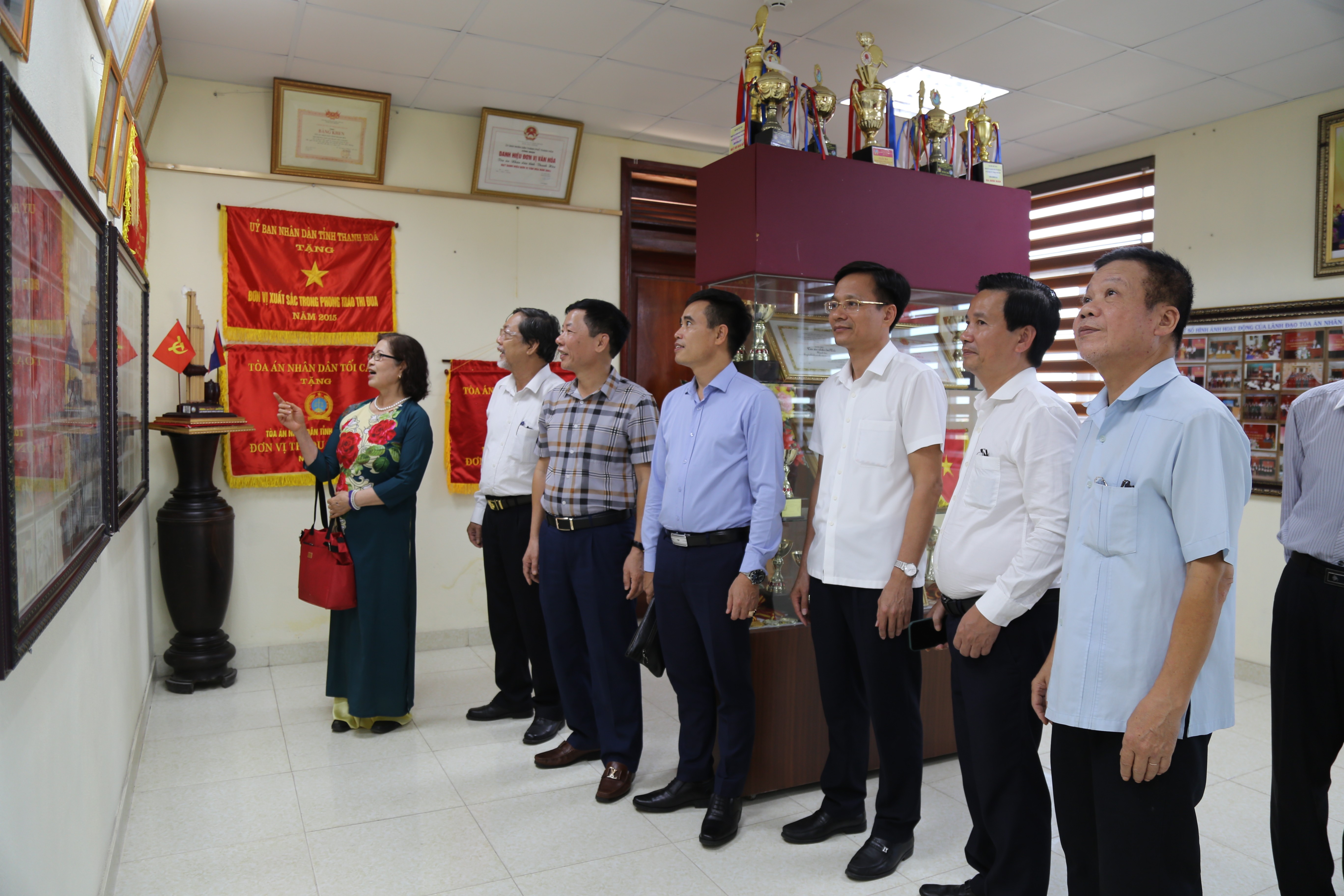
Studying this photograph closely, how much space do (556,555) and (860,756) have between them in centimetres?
123

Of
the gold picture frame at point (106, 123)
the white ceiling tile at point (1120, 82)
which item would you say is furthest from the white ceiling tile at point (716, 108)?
the gold picture frame at point (106, 123)

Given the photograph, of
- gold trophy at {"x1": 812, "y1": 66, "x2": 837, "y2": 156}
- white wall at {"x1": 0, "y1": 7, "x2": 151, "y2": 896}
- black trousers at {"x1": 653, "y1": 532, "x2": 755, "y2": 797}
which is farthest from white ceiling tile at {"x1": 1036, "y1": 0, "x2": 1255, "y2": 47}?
white wall at {"x1": 0, "y1": 7, "x2": 151, "y2": 896}

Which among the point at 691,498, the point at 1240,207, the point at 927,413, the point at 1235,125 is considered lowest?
the point at 691,498

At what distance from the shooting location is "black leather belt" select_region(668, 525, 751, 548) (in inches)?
104

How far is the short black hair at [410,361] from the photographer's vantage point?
353 cm

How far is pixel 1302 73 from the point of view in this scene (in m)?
4.00

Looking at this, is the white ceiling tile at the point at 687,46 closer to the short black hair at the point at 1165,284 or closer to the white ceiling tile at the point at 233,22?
the white ceiling tile at the point at 233,22

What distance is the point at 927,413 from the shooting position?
8.04ft

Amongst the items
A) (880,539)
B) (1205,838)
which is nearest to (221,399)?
(880,539)

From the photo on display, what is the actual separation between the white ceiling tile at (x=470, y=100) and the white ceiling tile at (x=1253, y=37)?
9.66 ft

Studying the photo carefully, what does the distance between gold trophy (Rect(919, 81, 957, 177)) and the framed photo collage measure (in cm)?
209

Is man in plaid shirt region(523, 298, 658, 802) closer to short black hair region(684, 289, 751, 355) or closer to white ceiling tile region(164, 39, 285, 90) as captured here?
short black hair region(684, 289, 751, 355)

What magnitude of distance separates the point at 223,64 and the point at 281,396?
158 centimetres

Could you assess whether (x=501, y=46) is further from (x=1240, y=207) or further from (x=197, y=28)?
(x=1240, y=207)
